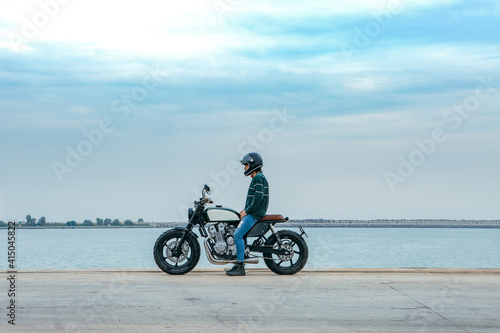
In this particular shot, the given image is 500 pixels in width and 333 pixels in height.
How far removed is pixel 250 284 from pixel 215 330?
3.43m

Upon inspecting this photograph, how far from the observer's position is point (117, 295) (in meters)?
8.80

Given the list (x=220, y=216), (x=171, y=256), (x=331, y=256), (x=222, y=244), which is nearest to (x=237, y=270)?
(x=222, y=244)

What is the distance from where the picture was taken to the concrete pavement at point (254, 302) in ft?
22.9

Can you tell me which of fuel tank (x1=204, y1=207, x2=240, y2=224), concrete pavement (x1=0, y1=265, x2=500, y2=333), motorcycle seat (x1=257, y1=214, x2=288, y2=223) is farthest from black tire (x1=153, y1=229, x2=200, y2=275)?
motorcycle seat (x1=257, y1=214, x2=288, y2=223)

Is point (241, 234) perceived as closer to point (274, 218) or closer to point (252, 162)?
point (274, 218)

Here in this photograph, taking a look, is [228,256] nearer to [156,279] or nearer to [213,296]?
[156,279]

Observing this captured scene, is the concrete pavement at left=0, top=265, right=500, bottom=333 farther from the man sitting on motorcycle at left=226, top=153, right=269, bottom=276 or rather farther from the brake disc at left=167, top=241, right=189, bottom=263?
the man sitting on motorcycle at left=226, top=153, right=269, bottom=276

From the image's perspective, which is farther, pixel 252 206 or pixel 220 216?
pixel 220 216

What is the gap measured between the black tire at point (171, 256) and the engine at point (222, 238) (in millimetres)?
307

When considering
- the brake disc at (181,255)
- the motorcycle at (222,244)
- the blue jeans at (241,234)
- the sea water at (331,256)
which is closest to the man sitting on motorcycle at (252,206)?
the blue jeans at (241,234)

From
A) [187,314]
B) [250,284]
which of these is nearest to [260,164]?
[250,284]

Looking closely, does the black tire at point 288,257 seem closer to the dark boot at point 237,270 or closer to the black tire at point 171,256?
the dark boot at point 237,270

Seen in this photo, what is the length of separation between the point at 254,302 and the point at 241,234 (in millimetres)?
3344

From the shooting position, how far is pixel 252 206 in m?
11.6
